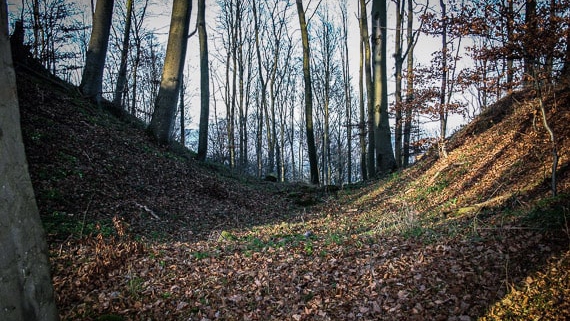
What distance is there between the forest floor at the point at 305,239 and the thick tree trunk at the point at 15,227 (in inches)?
59.6

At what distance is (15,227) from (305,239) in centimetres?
502

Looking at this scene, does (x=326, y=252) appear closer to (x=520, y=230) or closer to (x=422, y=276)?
(x=422, y=276)

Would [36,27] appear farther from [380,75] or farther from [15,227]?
[380,75]

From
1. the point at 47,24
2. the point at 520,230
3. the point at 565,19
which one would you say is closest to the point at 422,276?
the point at 520,230

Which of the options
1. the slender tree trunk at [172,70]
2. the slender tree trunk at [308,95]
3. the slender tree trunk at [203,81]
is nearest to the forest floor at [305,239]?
the slender tree trunk at [172,70]

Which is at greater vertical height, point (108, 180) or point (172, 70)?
point (172, 70)

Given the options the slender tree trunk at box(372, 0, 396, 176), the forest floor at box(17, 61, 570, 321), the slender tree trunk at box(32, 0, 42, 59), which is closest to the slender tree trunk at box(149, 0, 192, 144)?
the forest floor at box(17, 61, 570, 321)

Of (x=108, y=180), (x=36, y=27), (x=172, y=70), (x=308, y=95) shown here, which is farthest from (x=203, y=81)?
(x=108, y=180)

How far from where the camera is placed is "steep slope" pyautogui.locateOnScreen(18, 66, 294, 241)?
7.03 meters

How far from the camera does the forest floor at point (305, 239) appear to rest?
152 inches

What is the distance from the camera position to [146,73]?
27234mm

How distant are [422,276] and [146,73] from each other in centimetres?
2802

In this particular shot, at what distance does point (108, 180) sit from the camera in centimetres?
849

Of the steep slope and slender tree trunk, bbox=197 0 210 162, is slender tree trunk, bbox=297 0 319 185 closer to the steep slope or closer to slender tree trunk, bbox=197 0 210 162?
the steep slope
